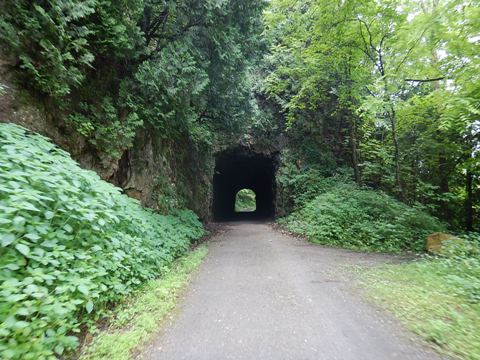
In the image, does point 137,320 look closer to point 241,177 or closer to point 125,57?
point 125,57

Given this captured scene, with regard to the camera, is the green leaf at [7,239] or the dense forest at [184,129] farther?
the dense forest at [184,129]

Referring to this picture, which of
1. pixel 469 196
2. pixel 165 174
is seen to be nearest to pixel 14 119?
pixel 165 174

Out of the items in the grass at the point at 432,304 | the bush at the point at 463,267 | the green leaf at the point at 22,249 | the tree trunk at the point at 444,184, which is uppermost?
the tree trunk at the point at 444,184

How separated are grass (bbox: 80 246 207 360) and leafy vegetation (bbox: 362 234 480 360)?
3.18 meters

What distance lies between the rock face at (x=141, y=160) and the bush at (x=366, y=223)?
16.5 feet

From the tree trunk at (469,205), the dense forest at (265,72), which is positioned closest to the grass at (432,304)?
the dense forest at (265,72)

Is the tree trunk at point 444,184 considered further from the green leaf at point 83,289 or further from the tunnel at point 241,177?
the green leaf at point 83,289

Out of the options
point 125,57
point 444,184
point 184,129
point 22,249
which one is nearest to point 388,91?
point 444,184

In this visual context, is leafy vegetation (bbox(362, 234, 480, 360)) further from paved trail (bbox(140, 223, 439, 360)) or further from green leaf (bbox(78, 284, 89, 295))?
green leaf (bbox(78, 284, 89, 295))

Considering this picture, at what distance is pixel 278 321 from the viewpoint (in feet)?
10.6

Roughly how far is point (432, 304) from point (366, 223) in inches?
215

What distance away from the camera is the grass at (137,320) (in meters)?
2.52

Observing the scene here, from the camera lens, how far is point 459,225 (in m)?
11.0

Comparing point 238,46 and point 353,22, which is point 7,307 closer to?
point 238,46
